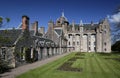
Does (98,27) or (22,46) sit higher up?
(98,27)

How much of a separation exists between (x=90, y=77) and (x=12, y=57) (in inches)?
501

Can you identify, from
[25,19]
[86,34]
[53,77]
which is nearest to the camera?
[53,77]

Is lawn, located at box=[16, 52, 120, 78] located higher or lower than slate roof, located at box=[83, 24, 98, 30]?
lower

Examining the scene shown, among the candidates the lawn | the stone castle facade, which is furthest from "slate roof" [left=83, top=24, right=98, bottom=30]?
the lawn

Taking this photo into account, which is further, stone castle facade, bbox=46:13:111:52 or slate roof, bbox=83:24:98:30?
slate roof, bbox=83:24:98:30

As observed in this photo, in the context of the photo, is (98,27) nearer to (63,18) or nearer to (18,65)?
(63,18)

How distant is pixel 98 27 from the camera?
259 feet

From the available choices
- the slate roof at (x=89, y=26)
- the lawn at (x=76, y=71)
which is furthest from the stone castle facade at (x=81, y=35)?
the lawn at (x=76, y=71)

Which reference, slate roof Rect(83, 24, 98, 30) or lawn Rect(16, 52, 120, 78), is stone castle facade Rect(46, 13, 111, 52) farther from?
lawn Rect(16, 52, 120, 78)

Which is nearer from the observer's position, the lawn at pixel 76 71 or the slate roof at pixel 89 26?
the lawn at pixel 76 71

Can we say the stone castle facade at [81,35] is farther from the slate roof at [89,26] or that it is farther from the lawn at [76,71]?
the lawn at [76,71]

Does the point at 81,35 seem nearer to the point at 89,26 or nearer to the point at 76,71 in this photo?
the point at 89,26

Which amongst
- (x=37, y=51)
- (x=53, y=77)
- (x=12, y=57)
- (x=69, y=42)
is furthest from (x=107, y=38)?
(x=53, y=77)

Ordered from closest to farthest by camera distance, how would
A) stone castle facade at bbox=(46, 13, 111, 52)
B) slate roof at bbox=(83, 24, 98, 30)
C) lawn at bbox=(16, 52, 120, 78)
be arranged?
lawn at bbox=(16, 52, 120, 78) < stone castle facade at bbox=(46, 13, 111, 52) < slate roof at bbox=(83, 24, 98, 30)
